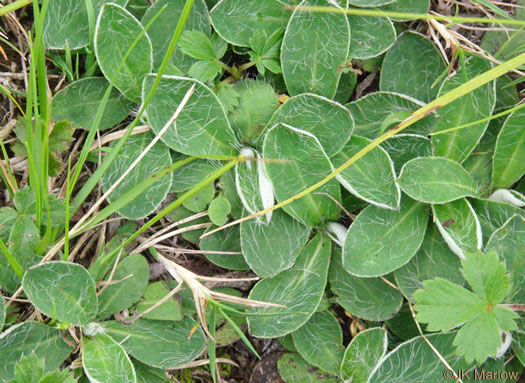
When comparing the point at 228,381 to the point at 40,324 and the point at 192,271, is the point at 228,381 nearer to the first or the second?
the point at 192,271

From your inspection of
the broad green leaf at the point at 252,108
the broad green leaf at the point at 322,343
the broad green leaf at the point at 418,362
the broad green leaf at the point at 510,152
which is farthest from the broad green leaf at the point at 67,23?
the broad green leaf at the point at 418,362

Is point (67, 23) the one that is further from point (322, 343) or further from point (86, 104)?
point (322, 343)

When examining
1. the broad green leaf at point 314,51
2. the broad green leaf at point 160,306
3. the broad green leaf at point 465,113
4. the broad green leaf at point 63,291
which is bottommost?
the broad green leaf at point 160,306

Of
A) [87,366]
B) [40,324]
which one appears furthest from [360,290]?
[40,324]

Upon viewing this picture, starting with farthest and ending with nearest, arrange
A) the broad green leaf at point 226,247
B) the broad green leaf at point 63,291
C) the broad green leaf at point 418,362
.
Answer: the broad green leaf at point 226,247, the broad green leaf at point 418,362, the broad green leaf at point 63,291

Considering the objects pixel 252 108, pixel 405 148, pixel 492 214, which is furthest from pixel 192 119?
pixel 492 214

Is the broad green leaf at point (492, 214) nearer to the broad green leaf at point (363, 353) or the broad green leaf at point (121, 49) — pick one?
the broad green leaf at point (363, 353)
